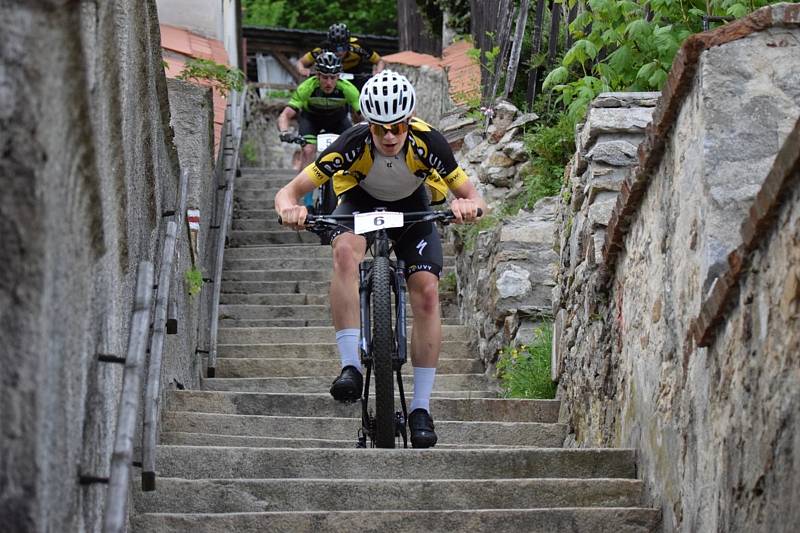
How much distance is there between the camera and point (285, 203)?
21.4ft

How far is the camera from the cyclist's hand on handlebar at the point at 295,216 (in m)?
6.39

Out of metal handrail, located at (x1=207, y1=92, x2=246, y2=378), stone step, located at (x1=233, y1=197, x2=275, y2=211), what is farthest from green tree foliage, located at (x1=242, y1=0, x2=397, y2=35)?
stone step, located at (x1=233, y1=197, x2=275, y2=211)

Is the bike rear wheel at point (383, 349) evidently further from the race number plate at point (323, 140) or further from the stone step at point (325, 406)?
the race number plate at point (323, 140)

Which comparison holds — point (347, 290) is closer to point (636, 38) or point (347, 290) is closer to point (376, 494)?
point (376, 494)

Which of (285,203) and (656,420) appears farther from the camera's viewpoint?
(285,203)

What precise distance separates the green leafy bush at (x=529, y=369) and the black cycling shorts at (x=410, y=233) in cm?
174

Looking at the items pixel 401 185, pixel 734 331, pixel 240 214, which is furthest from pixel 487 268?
pixel 734 331

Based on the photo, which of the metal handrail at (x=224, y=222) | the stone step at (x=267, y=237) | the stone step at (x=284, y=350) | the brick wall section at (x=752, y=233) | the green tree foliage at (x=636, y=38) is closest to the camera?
the brick wall section at (x=752, y=233)

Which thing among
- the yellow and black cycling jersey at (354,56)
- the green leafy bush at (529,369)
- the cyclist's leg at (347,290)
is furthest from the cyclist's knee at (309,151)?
the cyclist's leg at (347,290)

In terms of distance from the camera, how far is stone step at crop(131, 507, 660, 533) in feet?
16.5

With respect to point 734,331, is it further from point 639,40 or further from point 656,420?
point 639,40

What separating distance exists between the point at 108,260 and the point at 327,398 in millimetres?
3651

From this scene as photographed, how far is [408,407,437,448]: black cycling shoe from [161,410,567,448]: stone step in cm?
48

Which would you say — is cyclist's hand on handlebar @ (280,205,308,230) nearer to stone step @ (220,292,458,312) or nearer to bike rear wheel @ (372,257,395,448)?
bike rear wheel @ (372,257,395,448)
